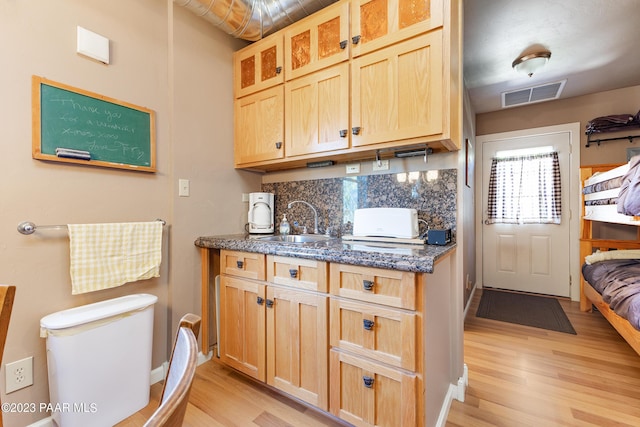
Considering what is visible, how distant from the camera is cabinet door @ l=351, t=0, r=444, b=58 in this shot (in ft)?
4.59

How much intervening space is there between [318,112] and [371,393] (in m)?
1.59

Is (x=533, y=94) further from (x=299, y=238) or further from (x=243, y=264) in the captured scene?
(x=243, y=264)

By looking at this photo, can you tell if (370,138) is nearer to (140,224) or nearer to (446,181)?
(446,181)

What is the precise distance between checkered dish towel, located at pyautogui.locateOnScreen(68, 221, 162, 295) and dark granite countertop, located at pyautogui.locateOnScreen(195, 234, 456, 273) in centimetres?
38

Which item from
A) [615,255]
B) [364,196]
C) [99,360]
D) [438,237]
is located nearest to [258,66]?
[364,196]

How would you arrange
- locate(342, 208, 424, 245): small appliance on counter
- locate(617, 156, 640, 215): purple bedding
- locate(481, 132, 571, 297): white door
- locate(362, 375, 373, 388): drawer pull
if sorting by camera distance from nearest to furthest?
locate(362, 375, 373, 388): drawer pull
locate(342, 208, 424, 245): small appliance on counter
locate(617, 156, 640, 215): purple bedding
locate(481, 132, 571, 297): white door

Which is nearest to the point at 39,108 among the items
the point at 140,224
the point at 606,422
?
the point at 140,224

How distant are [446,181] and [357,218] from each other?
1.91 ft

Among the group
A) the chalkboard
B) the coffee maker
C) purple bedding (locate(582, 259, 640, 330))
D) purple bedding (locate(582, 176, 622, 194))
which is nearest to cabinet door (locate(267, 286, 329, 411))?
the coffee maker

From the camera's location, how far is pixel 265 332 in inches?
63.4

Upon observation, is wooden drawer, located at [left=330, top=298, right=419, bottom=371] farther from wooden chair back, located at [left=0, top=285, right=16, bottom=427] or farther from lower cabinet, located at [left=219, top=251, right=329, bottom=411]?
wooden chair back, located at [left=0, top=285, right=16, bottom=427]

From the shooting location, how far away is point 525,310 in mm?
3088

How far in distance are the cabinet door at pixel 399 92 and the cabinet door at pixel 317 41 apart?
17 cm

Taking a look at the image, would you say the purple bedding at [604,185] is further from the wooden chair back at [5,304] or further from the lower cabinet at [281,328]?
the wooden chair back at [5,304]
